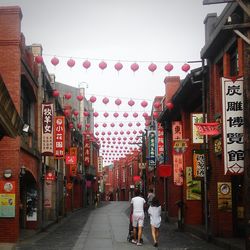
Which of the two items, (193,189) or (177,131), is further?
(177,131)

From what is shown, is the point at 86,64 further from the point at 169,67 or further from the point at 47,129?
the point at 47,129

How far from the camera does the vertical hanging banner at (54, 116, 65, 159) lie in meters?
29.5

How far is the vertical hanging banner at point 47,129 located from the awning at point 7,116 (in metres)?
11.7

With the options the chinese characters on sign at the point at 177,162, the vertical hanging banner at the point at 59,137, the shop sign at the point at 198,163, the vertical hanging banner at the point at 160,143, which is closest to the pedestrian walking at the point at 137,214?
the shop sign at the point at 198,163

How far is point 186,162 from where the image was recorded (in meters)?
27.6

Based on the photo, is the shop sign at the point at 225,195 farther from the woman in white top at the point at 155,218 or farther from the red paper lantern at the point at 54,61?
the red paper lantern at the point at 54,61

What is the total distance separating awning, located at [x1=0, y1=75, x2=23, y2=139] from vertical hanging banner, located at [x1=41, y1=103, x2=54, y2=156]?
1165cm

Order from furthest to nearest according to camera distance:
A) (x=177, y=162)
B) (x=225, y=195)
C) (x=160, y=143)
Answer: (x=160, y=143) < (x=177, y=162) < (x=225, y=195)

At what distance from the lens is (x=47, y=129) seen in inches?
1051

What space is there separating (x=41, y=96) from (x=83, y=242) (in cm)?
969

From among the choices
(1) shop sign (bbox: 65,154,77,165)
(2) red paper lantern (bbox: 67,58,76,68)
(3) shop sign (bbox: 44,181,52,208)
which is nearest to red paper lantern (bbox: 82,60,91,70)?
A: (2) red paper lantern (bbox: 67,58,76,68)

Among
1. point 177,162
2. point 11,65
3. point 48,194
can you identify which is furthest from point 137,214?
point 48,194

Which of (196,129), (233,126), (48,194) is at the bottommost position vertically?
(48,194)

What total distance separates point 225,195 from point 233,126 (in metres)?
5.20
